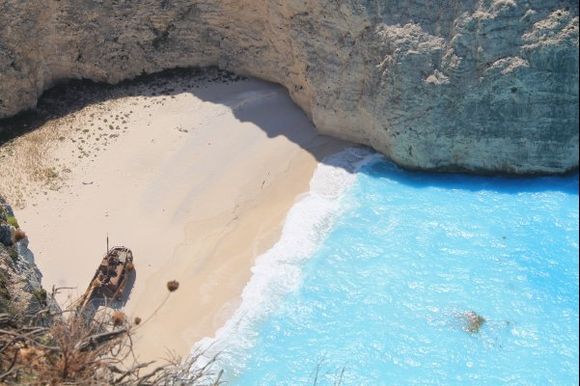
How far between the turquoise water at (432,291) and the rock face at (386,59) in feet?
5.33

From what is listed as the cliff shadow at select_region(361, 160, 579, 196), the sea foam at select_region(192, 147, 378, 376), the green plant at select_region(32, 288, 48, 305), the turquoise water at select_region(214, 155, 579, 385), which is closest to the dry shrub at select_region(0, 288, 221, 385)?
the green plant at select_region(32, 288, 48, 305)

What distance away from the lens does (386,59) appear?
2400 centimetres

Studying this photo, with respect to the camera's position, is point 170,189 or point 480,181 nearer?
point 170,189

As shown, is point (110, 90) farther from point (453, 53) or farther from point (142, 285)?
point (453, 53)

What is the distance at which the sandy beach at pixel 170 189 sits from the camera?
20.8 m

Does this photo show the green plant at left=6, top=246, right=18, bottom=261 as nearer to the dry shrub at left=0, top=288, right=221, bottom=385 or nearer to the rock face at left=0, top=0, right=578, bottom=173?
the dry shrub at left=0, top=288, right=221, bottom=385

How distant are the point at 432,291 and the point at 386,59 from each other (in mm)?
8796

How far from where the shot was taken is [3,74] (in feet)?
84.5

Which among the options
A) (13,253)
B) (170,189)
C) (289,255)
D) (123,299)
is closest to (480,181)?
(289,255)

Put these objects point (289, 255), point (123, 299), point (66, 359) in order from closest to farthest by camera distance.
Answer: point (66, 359) < point (123, 299) < point (289, 255)

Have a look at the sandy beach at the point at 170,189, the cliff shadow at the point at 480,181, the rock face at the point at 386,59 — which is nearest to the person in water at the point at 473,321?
the cliff shadow at the point at 480,181

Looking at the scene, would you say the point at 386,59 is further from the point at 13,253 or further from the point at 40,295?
the point at 40,295

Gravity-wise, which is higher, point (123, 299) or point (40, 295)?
point (40, 295)

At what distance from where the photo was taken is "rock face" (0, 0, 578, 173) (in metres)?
23.0
